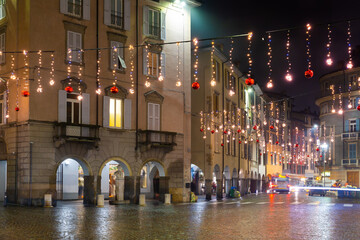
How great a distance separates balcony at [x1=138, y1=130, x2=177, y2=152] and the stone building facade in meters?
0.08

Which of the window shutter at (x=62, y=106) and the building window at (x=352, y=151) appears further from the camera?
the building window at (x=352, y=151)

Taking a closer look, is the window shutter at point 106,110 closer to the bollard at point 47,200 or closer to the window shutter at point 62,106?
the window shutter at point 62,106

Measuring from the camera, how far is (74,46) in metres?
30.5

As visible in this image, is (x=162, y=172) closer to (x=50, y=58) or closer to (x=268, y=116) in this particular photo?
(x=50, y=58)

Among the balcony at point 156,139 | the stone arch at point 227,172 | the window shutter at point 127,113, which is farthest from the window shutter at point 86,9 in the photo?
the stone arch at point 227,172

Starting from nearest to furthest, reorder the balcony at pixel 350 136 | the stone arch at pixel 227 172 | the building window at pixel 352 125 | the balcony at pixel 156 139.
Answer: the balcony at pixel 156 139 → the stone arch at pixel 227 172 → the balcony at pixel 350 136 → the building window at pixel 352 125

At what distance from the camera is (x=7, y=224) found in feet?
60.1

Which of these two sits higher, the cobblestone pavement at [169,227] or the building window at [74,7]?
the building window at [74,7]

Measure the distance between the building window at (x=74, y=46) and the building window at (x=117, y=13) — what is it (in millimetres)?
3146

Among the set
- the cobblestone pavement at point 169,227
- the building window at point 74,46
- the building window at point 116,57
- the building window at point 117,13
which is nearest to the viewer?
the cobblestone pavement at point 169,227

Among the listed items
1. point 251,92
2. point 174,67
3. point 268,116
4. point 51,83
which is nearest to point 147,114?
point 174,67

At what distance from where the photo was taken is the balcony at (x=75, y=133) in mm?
28969

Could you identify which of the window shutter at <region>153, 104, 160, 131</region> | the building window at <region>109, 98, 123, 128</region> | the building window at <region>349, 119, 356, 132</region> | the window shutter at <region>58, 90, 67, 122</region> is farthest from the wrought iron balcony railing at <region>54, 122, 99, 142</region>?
the building window at <region>349, 119, 356, 132</region>

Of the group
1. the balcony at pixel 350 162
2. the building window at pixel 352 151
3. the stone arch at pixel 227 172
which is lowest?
the stone arch at pixel 227 172
